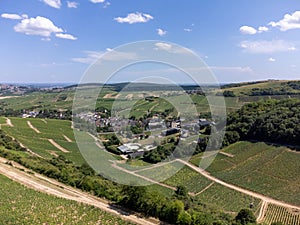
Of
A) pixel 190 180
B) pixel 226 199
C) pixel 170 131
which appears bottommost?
pixel 226 199

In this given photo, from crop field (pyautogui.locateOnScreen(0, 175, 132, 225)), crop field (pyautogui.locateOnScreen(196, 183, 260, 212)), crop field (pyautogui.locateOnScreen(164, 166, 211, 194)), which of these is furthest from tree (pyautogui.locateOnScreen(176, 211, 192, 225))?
crop field (pyautogui.locateOnScreen(164, 166, 211, 194))

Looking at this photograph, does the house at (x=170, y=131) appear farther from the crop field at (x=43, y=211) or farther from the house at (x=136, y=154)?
the crop field at (x=43, y=211)

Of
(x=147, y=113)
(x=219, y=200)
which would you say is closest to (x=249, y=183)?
(x=219, y=200)

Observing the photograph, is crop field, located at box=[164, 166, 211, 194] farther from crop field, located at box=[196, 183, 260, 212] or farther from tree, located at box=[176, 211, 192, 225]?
tree, located at box=[176, 211, 192, 225]

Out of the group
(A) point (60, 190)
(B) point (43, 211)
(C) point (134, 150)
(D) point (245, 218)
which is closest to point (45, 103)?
(C) point (134, 150)

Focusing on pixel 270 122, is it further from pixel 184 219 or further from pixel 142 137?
pixel 184 219

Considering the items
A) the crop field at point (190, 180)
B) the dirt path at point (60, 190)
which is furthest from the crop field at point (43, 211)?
the crop field at point (190, 180)
